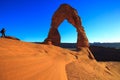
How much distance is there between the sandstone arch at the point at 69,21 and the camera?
Result: 91.5 ft

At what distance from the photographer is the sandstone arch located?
91.5 ft

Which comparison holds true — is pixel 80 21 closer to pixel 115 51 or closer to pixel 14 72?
pixel 115 51

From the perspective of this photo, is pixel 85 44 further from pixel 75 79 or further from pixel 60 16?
pixel 75 79

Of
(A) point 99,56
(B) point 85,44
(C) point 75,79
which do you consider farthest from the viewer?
(A) point 99,56

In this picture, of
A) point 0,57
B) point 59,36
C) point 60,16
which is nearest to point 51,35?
point 59,36

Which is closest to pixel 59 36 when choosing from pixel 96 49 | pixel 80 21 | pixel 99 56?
pixel 80 21

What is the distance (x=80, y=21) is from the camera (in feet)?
94.8

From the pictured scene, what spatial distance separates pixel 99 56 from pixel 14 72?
130 feet

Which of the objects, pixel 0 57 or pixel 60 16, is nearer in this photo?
pixel 0 57

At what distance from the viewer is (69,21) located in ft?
96.6

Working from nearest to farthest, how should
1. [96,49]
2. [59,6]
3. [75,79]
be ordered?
[75,79], [59,6], [96,49]

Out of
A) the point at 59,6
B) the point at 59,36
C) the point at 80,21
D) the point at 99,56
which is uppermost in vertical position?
the point at 59,6

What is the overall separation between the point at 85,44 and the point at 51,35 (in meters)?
5.81

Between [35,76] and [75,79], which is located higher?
[35,76]
